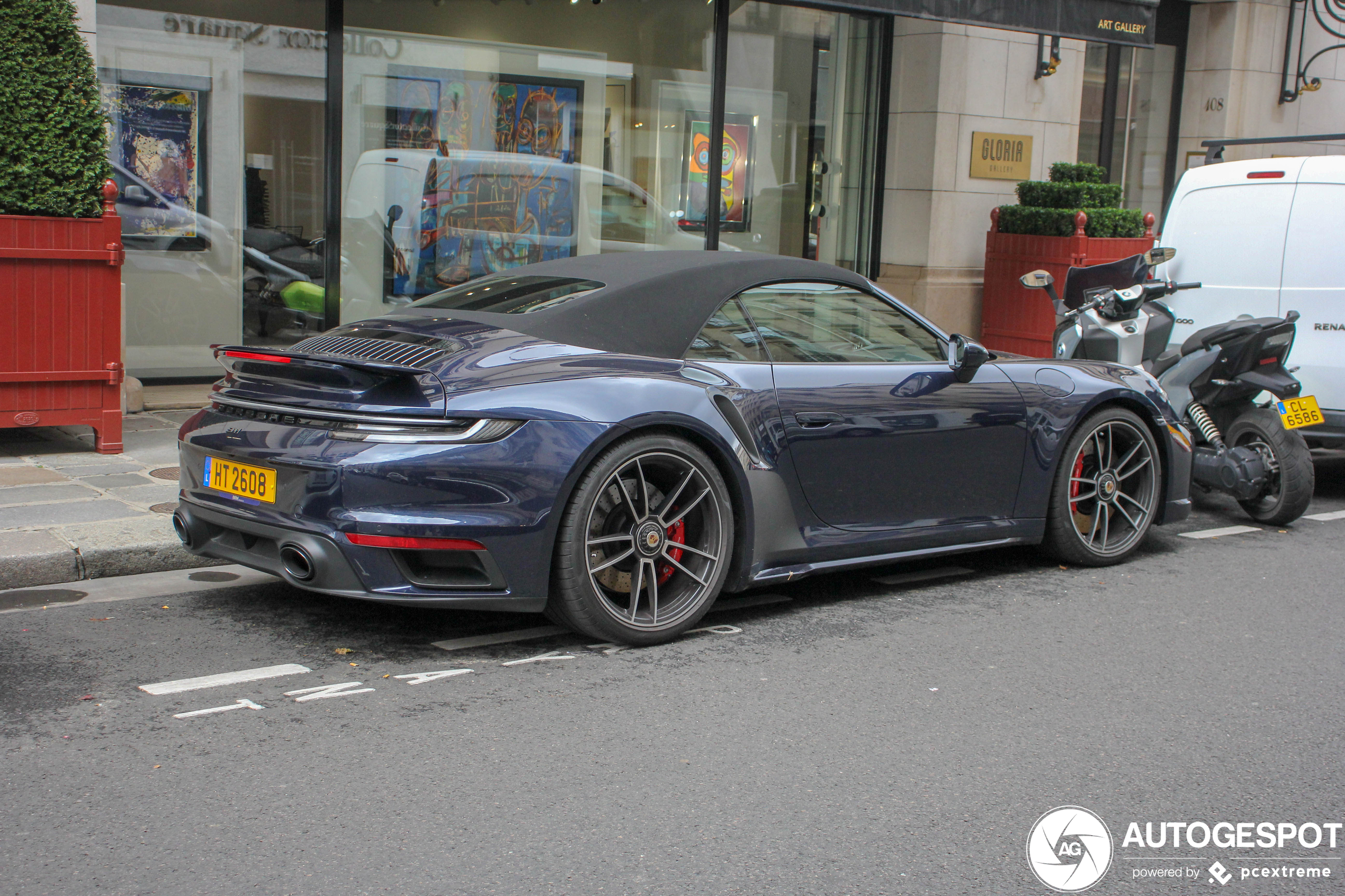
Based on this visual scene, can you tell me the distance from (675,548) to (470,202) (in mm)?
6778

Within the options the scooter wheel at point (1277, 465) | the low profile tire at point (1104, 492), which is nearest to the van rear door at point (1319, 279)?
the scooter wheel at point (1277, 465)

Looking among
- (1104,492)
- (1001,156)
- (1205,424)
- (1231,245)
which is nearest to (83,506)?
(1104,492)

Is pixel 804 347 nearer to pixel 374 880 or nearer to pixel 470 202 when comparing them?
pixel 374 880

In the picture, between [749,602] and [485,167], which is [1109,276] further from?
[485,167]

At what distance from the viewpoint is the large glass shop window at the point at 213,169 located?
9328 mm

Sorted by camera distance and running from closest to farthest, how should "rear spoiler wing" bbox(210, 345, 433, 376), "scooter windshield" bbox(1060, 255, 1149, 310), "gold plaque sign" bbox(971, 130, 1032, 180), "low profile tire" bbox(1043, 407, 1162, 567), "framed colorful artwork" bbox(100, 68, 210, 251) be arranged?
"rear spoiler wing" bbox(210, 345, 433, 376) < "low profile tire" bbox(1043, 407, 1162, 567) < "scooter windshield" bbox(1060, 255, 1149, 310) < "framed colorful artwork" bbox(100, 68, 210, 251) < "gold plaque sign" bbox(971, 130, 1032, 180)

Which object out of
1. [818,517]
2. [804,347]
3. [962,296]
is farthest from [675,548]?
[962,296]

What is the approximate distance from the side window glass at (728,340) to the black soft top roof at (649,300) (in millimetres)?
30

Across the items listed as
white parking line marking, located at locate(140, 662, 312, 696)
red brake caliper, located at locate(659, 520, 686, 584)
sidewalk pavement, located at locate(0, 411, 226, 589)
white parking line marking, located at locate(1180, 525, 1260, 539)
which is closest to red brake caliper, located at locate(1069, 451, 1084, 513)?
white parking line marking, located at locate(1180, 525, 1260, 539)

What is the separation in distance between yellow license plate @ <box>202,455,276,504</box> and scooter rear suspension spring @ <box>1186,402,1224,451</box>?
5145mm

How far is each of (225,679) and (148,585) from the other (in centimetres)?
133

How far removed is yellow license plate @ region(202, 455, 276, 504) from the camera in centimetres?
427

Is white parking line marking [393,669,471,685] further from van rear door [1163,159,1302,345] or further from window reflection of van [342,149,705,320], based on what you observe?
window reflection of van [342,149,705,320]

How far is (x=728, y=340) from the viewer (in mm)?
4922
